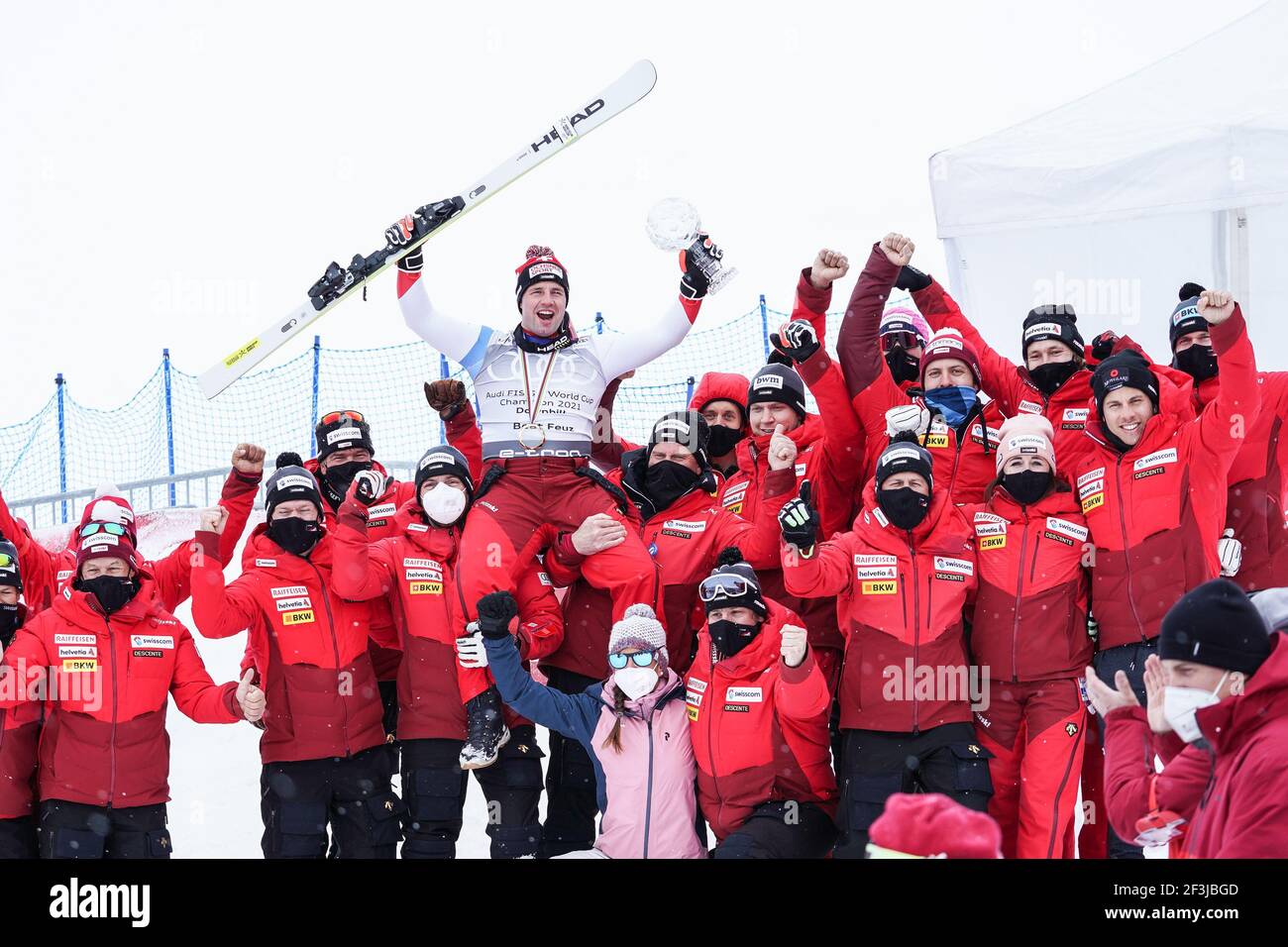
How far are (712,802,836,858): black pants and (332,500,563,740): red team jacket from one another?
111 centimetres

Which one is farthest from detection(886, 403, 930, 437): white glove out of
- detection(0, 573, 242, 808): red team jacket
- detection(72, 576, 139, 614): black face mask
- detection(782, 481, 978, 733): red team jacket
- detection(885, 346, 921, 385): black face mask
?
detection(72, 576, 139, 614): black face mask

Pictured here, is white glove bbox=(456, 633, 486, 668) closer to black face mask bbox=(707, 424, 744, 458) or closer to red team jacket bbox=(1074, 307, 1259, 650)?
black face mask bbox=(707, 424, 744, 458)

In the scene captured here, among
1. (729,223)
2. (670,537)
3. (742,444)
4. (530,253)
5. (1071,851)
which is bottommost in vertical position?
(1071,851)

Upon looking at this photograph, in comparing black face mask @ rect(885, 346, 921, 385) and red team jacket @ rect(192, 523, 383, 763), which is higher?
black face mask @ rect(885, 346, 921, 385)

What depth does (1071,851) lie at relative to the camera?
15.0 feet

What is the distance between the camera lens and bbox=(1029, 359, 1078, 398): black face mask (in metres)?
5.41

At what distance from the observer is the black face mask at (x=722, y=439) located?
19.9 ft

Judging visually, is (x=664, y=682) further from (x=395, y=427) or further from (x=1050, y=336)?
(x=395, y=427)

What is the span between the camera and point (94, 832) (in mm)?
4910

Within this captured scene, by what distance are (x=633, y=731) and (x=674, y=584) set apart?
78 centimetres

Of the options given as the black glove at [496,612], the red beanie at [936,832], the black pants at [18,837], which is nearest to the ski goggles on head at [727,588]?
the black glove at [496,612]
